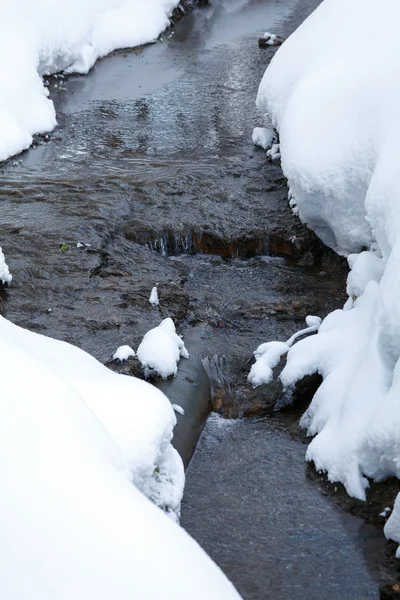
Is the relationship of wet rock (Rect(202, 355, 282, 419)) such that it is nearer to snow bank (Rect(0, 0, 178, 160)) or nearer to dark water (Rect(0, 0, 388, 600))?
dark water (Rect(0, 0, 388, 600))

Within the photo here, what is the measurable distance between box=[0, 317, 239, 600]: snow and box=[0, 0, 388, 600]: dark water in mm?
1378

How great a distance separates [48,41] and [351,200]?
9.73 metres

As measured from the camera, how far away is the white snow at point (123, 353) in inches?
263

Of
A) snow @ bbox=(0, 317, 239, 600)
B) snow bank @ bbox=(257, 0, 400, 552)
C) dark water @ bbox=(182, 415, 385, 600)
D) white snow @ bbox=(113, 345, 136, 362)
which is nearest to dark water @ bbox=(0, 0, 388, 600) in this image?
dark water @ bbox=(182, 415, 385, 600)

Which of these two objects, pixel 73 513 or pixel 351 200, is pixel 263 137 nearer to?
pixel 351 200

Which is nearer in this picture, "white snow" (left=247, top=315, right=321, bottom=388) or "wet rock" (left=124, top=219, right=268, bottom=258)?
"white snow" (left=247, top=315, right=321, bottom=388)

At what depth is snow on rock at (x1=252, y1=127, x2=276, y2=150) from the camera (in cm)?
1162

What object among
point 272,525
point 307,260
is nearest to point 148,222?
point 307,260

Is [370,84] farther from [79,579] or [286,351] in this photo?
[79,579]

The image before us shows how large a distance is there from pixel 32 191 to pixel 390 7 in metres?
4.89

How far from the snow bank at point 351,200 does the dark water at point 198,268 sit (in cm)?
44

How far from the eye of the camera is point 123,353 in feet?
22.0

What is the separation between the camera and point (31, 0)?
1617 centimetres

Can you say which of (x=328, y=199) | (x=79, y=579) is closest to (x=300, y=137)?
(x=328, y=199)
